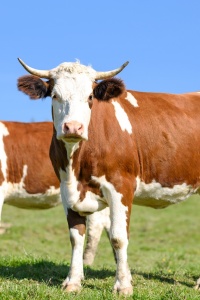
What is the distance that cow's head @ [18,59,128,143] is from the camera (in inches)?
256

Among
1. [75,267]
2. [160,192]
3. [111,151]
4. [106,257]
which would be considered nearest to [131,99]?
[111,151]

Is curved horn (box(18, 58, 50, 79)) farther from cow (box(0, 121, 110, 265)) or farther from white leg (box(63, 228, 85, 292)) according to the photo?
cow (box(0, 121, 110, 265))

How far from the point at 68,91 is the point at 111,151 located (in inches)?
36.5

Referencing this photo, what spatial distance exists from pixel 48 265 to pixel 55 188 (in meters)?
3.15

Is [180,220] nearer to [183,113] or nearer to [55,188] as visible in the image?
[55,188]

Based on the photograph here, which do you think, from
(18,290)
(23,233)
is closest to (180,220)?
(23,233)

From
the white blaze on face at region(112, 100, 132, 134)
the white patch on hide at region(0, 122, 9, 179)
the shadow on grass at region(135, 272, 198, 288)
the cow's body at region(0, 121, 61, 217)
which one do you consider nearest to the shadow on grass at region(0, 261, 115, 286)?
the shadow on grass at region(135, 272, 198, 288)

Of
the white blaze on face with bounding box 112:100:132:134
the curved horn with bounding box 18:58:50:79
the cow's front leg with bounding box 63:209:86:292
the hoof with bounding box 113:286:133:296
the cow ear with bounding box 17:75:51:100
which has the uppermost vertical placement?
the curved horn with bounding box 18:58:50:79

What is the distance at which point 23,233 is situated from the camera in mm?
17609

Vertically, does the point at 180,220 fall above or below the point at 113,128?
below

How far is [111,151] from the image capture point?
7.17m

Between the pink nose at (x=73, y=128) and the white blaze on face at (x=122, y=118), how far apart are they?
1.10 meters

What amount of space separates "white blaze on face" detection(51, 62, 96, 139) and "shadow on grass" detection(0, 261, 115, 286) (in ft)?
7.34

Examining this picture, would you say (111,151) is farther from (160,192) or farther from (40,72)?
(40,72)
